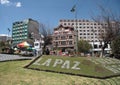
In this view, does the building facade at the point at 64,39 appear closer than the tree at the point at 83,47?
Yes

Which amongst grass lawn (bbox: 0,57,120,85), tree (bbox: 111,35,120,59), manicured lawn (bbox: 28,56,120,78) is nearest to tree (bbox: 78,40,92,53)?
tree (bbox: 111,35,120,59)

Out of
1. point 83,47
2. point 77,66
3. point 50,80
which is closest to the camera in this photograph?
point 50,80

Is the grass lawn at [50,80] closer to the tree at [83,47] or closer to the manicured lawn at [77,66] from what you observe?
the manicured lawn at [77,66]

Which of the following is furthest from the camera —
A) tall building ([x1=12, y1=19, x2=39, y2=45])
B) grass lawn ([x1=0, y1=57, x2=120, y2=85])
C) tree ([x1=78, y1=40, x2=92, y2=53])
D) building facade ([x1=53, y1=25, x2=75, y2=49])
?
tall building ([x1=12, y1=19, x2=39, y2=45])

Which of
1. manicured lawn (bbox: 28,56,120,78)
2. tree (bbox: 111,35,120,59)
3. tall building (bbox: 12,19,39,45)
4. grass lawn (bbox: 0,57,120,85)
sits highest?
tall building (bbox: 12,19,39,45)

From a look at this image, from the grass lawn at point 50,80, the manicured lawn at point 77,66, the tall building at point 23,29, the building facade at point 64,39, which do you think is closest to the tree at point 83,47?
the building facade at point 64,39

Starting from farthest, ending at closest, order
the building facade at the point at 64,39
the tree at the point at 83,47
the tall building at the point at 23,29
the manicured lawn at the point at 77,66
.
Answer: the tall building at the point at 23,29, the tree at the point at 83,47, the building facade at the point at 64,39, the manicured lawn at the point at 77,66

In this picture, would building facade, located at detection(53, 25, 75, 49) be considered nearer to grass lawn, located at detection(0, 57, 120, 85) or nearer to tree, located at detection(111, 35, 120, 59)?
tree, located at detection(111, 35, 120, 59)

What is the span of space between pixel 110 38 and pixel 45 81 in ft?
81.4

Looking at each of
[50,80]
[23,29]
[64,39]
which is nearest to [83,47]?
[64,39]

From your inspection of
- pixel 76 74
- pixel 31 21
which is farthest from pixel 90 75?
pixel 31 21

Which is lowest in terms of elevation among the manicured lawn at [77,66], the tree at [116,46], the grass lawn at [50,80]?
the grass lawn at [50,80]

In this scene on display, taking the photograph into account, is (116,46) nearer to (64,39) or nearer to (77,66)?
(77,66)

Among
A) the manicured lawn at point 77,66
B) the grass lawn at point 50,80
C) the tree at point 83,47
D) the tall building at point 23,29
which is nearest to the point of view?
the grass lawn at point 50,80
